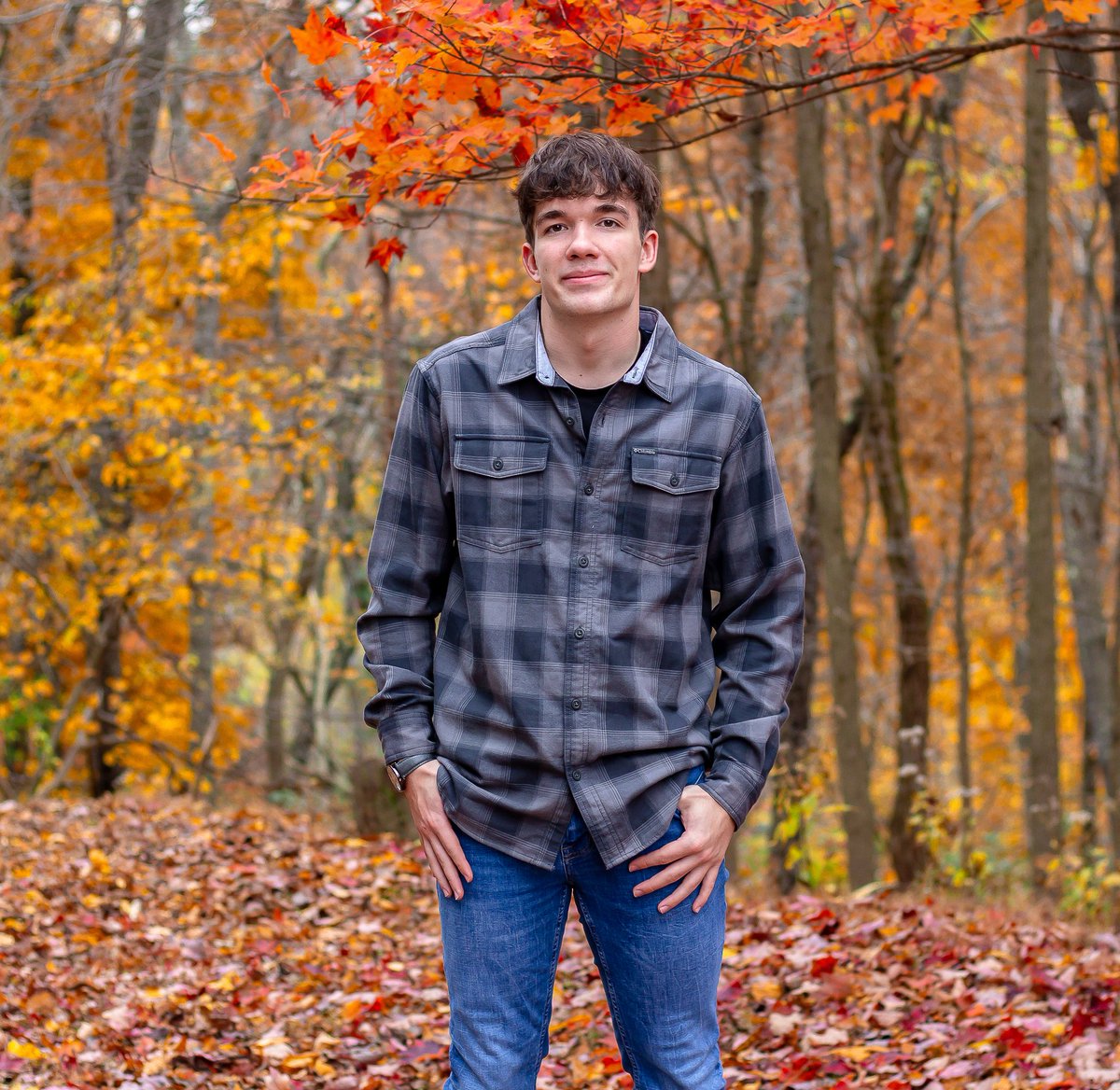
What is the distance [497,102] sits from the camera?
3.72 meters

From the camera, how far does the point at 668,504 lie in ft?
8.34

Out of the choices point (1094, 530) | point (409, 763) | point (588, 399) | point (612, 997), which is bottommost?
point (1094, 530)

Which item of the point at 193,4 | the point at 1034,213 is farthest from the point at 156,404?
the point at 1034,213

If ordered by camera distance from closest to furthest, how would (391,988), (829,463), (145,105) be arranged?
(391,988), (829,463), (145,105)

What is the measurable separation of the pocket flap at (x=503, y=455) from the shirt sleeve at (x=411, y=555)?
0.33ft

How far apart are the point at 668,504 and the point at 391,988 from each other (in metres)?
3.40

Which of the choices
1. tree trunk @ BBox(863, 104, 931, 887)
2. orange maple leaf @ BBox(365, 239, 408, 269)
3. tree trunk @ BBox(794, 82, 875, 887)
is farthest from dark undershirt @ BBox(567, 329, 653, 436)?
tree trunk @ BBox(863, 104, 931, 887)

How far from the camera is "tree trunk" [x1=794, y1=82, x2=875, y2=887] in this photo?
7551 mm

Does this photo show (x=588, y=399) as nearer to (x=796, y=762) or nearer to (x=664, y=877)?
(x=664, y=877)

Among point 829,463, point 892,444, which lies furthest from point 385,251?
point 892,444

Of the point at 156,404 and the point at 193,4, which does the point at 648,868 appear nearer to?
the point at 193,4

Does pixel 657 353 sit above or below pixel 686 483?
above

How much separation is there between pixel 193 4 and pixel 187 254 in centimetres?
572

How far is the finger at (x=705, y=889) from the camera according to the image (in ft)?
8.24
